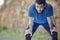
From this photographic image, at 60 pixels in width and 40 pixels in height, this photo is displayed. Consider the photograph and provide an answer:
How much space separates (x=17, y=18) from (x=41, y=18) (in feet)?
0.74

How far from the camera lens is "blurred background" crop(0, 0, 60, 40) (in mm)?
1983

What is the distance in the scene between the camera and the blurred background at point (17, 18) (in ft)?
6.51

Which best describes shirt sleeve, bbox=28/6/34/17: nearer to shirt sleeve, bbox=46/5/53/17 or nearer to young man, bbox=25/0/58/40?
young man, bbox=25/0/58/40

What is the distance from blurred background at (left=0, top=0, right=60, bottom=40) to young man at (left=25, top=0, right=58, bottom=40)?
1.4 inches

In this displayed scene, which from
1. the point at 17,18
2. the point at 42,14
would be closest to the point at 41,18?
the point at 42,14

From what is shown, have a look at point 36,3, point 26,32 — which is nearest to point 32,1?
point 36,3

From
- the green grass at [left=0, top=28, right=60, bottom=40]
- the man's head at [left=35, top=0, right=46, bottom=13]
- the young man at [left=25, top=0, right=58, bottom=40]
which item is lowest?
the green grass at [left=0, top=28, right=60, bottom=40]

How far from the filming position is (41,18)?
199 centimetres

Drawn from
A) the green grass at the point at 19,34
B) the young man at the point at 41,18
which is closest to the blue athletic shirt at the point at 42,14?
the young man at the point at 41,18

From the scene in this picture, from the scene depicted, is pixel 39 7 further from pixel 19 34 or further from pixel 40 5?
pixel 19 34

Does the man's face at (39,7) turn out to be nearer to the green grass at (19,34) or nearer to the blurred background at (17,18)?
the blurred background at (17,18)

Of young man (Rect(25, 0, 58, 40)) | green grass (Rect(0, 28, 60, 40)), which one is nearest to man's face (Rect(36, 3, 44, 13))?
young man (Rect(25, 0, 58, 40))

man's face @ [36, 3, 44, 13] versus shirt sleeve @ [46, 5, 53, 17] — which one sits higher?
man's face @ [36, 3, 44, 13]

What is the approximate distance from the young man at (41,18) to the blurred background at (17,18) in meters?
0.04
